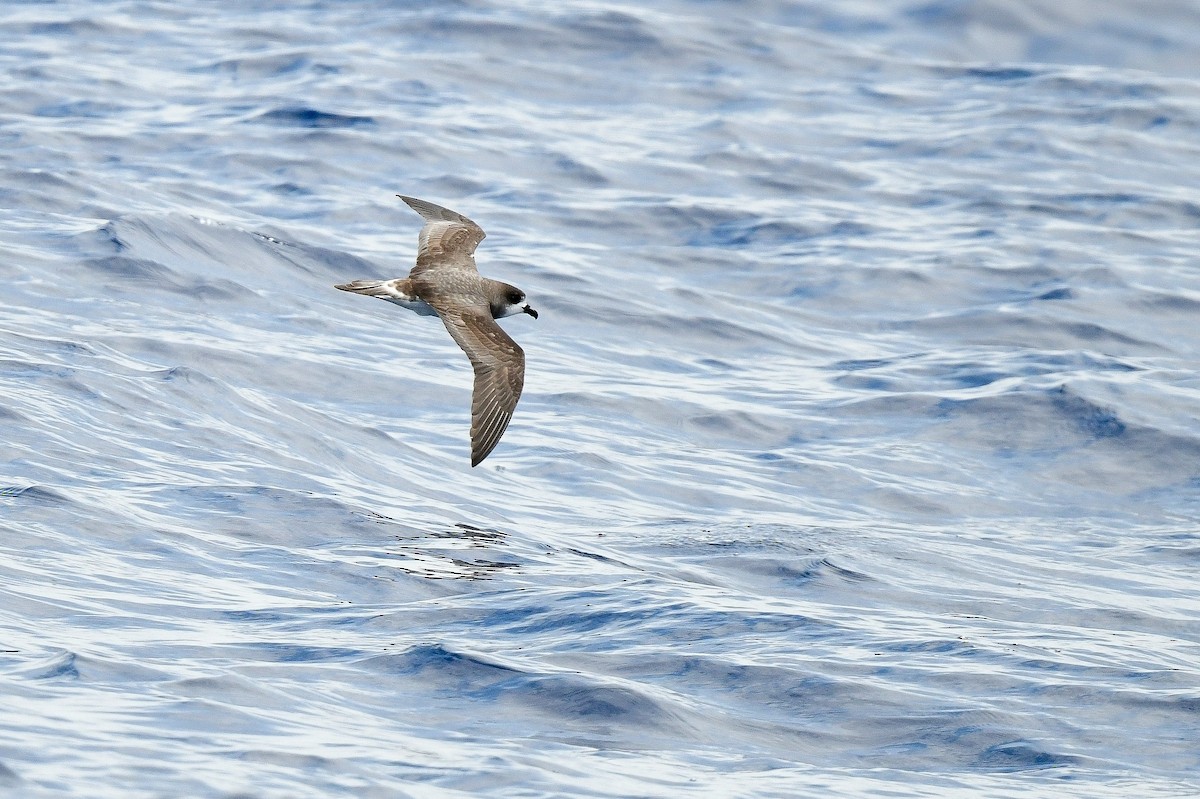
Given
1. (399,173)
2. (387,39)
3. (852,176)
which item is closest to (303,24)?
(387,39)

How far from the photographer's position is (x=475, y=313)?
1028 cm

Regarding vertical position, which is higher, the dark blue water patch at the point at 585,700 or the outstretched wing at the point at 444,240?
the outstretched wing at the point at 444,240

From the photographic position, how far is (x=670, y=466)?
37.0ft

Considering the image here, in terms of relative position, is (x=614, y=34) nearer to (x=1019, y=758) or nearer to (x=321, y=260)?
(x=321, y=260)

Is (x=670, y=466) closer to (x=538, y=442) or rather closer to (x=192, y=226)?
(x=538, y=442)

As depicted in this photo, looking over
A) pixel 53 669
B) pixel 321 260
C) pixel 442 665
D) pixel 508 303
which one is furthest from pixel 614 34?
pixel 53 669

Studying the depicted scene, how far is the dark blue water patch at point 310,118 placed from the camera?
18078 millimetres

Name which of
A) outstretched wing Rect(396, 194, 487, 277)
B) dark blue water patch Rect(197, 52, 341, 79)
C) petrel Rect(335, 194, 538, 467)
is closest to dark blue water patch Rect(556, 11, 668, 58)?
dark blue water patch Rect(197, 52, 341, 79)

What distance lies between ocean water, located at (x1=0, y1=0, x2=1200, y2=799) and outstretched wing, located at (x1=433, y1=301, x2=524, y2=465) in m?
0.54

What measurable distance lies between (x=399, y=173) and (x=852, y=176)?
15.4 ft

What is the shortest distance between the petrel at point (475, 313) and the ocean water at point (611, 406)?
1.94 ft

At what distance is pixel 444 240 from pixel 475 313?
1334 mm

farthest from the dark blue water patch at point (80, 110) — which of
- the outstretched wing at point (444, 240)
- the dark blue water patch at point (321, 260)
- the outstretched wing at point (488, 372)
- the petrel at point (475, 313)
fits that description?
the outstretched wing at point (488, 372)

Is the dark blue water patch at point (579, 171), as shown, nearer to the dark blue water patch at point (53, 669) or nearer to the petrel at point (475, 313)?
the petrel at point (475, 313)
